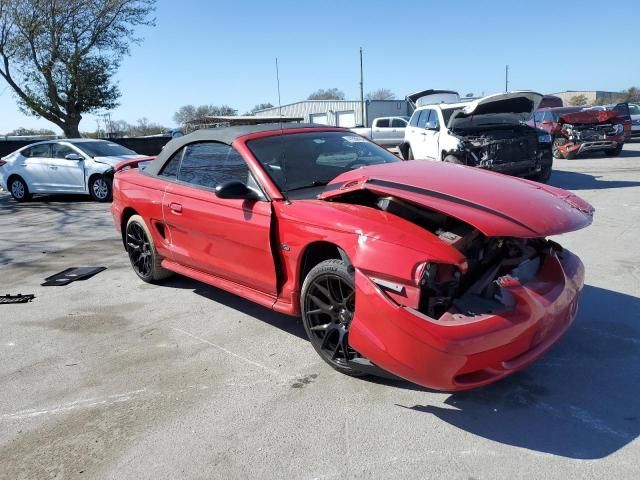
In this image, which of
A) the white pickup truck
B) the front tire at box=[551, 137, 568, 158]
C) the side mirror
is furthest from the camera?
the white pickup truck

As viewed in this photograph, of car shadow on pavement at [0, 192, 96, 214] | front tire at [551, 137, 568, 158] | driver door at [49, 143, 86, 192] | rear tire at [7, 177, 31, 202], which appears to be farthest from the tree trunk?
front tire at [551, 137, 568, 158]

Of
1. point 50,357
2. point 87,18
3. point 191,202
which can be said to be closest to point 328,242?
point 191,202

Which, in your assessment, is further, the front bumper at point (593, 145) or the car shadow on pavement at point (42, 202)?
the front bumper at point (593, 145)

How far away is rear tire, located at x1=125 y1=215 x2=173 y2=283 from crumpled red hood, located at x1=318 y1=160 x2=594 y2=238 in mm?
2318

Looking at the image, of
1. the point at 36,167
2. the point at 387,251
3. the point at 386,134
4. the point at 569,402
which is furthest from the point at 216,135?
the point at 386,134

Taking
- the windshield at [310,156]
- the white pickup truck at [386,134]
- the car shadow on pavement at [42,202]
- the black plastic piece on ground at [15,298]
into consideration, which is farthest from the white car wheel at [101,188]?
the white pickup truck at [386,134]

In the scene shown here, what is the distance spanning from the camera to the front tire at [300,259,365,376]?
309 centimetres

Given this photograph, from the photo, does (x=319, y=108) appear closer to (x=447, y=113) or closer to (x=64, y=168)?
(x=64, y=168)

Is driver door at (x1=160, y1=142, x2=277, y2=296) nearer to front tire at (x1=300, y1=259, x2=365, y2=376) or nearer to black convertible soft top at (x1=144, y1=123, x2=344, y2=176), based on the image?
black convertible soft top at (x1=144, y1=123, x2=344, y2=176)

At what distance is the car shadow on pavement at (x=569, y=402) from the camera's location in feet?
8.27

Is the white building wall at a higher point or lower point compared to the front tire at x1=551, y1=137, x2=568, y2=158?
higher

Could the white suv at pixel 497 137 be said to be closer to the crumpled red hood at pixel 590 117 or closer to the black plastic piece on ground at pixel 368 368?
the crumpled red hood at pixel 590 117

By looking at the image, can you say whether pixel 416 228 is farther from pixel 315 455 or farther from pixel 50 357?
pixel 50 357

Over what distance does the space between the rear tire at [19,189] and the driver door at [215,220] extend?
9.76 metres
